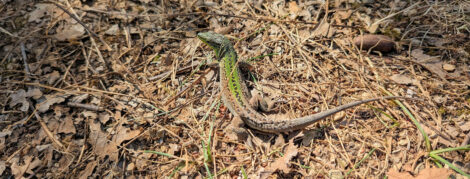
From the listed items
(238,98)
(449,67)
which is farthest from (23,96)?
(449,67)

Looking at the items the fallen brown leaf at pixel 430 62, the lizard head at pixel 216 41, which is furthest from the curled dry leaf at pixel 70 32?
the fallen brown leaf at pixel 430 62

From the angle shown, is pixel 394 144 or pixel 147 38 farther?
pixel 147 38

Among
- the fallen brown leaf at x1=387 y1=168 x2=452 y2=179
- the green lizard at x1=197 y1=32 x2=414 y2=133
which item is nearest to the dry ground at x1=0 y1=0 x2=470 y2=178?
the fallen brown leaf at x1=387 y1=168 x2=452 y2=179

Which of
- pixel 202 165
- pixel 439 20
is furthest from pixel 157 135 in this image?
pixel 439 20

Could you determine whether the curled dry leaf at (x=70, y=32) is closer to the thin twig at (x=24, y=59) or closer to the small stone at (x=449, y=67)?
the thin twig at (x=24, y=59)

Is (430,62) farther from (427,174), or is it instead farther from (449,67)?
(427,174)

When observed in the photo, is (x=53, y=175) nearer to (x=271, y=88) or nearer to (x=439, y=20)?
(x=271, y=88)
